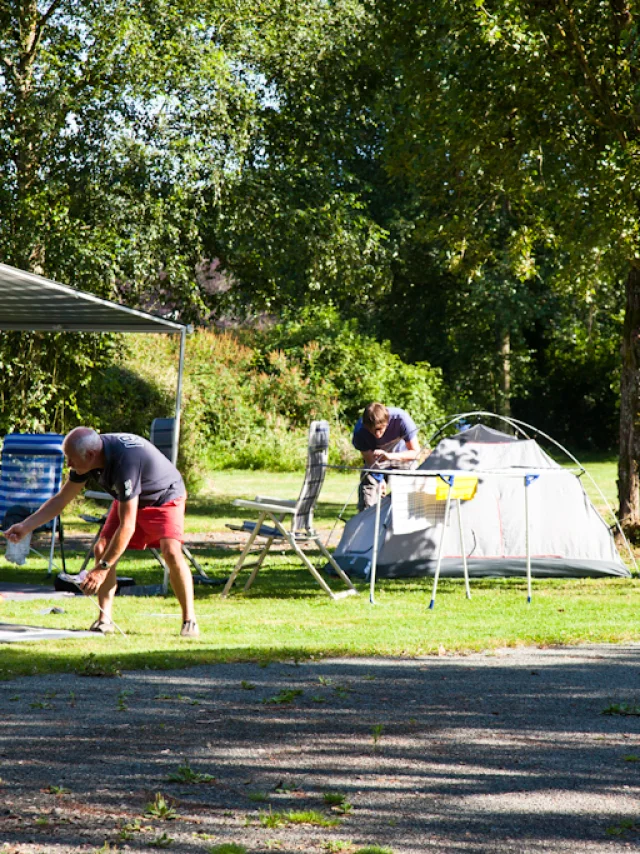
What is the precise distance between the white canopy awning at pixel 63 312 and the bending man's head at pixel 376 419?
1799mm

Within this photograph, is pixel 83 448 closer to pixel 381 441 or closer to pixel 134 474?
pixel 134 474

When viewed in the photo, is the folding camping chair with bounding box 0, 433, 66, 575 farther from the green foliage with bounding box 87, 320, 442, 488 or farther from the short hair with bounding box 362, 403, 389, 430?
the green foliage with bounding box 87, 320, 442, 488

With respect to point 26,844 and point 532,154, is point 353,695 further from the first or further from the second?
point 532,154

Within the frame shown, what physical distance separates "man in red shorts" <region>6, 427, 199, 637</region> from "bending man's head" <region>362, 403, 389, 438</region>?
3.56 metres

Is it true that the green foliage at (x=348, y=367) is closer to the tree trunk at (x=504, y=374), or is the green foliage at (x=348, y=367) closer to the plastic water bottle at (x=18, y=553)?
the tree trunk at (x=504, y=374)

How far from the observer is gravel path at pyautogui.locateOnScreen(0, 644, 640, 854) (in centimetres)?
354

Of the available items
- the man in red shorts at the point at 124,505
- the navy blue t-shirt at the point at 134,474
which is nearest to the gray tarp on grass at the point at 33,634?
the man in red shorts at the point at 124,505

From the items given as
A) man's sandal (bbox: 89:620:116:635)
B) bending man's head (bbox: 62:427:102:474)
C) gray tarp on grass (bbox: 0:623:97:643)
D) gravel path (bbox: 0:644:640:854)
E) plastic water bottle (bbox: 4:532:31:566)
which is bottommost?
gravel path (bbox: 0:644:640:854)

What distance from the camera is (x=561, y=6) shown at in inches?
430

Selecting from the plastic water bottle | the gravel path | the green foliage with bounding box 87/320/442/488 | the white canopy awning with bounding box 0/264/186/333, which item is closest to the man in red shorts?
the gravel path

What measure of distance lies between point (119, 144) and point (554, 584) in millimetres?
8104

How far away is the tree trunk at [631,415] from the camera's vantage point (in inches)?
481

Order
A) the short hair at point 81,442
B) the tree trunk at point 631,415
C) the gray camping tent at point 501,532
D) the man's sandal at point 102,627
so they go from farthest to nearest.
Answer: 1. the tree trunk at point 631,415
2. the gray camping tent at point 501,532
3. the man's sandal at point 102,627
4. the short hair at point 81,442

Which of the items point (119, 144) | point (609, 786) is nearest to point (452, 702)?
point (609, 786)
